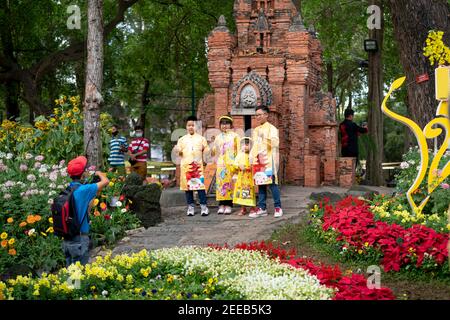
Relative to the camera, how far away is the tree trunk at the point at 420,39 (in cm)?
Answer: 1015

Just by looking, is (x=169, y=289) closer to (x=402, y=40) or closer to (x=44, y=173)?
(x=44, y=173)

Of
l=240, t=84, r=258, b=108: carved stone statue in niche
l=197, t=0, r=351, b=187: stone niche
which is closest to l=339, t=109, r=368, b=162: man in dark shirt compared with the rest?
l=197, t=0, r=351, b=187: stone niche

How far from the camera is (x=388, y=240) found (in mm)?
6996

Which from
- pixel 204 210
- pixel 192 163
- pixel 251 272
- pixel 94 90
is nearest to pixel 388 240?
pixel 251 272

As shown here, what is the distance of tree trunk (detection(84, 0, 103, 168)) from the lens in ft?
34.9

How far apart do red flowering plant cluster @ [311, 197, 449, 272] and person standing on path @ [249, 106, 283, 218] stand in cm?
178

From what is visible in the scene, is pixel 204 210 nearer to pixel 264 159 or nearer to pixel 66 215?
pixel 264 159

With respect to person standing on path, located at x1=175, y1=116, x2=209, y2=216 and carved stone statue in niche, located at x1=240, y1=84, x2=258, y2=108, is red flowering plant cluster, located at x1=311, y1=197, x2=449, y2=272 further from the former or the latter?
carved stone statue in niche, located at x1=240, y1=84, x2=258, y2=108

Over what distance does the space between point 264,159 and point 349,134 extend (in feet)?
19.4

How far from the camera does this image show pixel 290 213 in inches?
A: 412

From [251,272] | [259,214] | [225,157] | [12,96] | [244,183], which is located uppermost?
[12,96]
